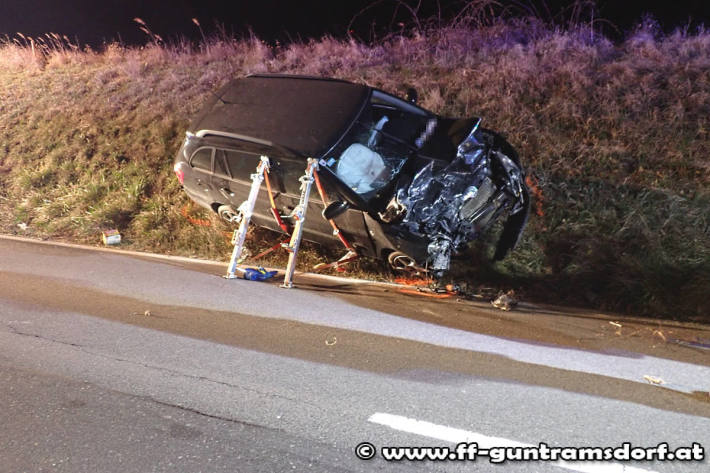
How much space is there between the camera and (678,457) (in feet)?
10.7

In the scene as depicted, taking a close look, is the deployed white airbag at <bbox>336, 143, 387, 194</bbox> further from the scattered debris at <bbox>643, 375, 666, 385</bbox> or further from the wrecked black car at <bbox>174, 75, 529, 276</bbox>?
the scattered debris at <bbox>643, 375, 666, 385</bbox>

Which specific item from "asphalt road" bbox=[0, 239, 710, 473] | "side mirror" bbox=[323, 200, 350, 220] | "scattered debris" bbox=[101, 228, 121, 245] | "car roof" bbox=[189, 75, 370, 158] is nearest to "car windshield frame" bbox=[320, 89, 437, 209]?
"car roof" bbox=[189, 75, 370, 158]

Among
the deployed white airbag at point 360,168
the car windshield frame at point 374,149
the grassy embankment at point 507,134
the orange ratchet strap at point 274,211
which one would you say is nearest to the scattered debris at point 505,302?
the grassy embankment at point 507,134

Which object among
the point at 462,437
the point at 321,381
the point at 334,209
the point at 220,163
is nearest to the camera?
the point at 462,437

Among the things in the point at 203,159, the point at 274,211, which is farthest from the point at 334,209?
the point at 203,159

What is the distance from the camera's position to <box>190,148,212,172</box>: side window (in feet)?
23.4

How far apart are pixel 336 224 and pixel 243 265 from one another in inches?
76.2

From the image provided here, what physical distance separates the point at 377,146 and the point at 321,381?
313 centimetres

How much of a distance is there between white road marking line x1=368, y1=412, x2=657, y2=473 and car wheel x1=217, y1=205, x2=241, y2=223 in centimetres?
440

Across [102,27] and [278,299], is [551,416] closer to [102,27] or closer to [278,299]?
[278,299]

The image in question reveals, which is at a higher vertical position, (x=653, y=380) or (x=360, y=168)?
(x=360, y=168)

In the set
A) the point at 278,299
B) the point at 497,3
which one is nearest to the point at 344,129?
the point at 278,299

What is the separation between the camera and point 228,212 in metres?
7.78

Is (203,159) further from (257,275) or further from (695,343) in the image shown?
(695,343)
